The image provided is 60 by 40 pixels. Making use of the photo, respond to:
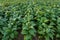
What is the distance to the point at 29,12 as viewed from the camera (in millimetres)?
3998

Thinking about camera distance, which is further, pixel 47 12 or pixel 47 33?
pixel 47 12

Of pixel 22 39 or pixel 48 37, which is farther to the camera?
pixel 22 39

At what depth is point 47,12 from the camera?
3867 millimetres

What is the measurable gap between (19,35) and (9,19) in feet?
2.01

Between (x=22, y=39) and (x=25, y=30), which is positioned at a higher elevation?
(x=25, y=30)

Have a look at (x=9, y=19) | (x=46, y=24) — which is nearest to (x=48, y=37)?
(x=46, y=24)

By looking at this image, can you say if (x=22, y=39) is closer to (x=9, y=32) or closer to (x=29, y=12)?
(x=9, y=32)

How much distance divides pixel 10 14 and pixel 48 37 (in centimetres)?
142

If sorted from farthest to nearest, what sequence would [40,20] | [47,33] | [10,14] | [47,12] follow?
[10,14] < [47,12] < [40,20] < [47,33]

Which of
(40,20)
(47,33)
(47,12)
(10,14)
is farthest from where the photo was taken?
(10,14)

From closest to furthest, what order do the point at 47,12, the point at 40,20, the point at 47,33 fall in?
the point at 47,33 → the point at 40,20 → the point at 47,12

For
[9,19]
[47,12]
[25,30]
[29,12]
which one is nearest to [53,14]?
[47,12]

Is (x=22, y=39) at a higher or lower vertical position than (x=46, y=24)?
lower

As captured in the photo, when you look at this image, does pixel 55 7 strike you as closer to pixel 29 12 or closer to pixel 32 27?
pixel 29 12
